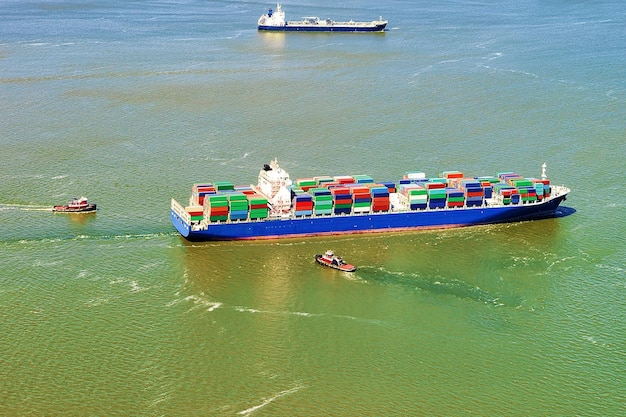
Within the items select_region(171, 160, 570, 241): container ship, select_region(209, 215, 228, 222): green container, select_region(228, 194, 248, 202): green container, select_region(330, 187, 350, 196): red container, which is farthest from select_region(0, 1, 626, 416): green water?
select_region(330, 187, 350, 196): red container

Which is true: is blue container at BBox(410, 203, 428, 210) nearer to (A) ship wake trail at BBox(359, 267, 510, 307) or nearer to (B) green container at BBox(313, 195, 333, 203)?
(B) green container at BBox(313, 195, 333, 203)

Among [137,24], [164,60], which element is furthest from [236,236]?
[137,24]

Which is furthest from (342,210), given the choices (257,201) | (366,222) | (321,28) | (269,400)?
(321,28)

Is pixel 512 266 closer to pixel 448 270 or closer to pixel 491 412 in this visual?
pixel 448 270

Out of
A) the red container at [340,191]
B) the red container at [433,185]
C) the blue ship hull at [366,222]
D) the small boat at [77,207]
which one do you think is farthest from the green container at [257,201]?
the red container at [433,185]

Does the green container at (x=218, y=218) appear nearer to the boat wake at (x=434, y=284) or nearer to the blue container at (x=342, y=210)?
the blue container at (x=342, y=210)
